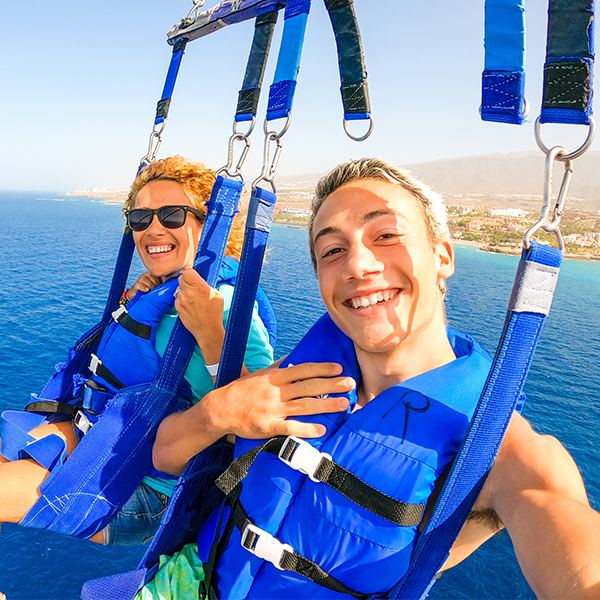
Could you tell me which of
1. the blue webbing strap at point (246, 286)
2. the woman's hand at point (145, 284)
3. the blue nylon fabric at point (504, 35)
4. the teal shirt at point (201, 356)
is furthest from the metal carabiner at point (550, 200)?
the woman's hand at point (145, 284)

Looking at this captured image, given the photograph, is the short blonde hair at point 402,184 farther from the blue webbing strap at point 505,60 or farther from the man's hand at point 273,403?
the man's hand at point 273,403

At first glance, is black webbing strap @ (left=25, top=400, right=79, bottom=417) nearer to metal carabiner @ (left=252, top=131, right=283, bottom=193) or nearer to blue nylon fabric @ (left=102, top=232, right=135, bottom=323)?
blue nylon fabric @ (left=102, top=232, right=135, bottom=323)

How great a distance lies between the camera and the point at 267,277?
2956 cm

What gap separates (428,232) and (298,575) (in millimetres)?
1368

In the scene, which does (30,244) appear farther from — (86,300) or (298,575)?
(298,575)

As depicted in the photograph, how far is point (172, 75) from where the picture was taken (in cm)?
298

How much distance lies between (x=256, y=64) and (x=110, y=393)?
212 cm

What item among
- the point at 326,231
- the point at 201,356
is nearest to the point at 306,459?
the point at 326,231

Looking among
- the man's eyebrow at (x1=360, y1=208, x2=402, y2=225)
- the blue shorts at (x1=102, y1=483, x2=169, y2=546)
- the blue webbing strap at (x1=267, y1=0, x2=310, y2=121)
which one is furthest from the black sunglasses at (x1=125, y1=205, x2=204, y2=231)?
the blue shorts at (x1=102, y1=483, x2=169, y2=546)

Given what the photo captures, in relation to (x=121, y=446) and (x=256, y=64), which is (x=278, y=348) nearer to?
(x=121, y=446)

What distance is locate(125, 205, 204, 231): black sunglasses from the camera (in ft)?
8.45

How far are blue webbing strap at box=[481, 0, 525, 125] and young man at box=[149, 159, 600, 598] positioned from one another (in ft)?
1.58

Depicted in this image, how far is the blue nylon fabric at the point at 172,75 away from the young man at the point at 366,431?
1.92m

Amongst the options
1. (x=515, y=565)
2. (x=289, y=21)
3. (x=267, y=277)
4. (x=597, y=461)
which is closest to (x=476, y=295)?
(x=267, y=277)
